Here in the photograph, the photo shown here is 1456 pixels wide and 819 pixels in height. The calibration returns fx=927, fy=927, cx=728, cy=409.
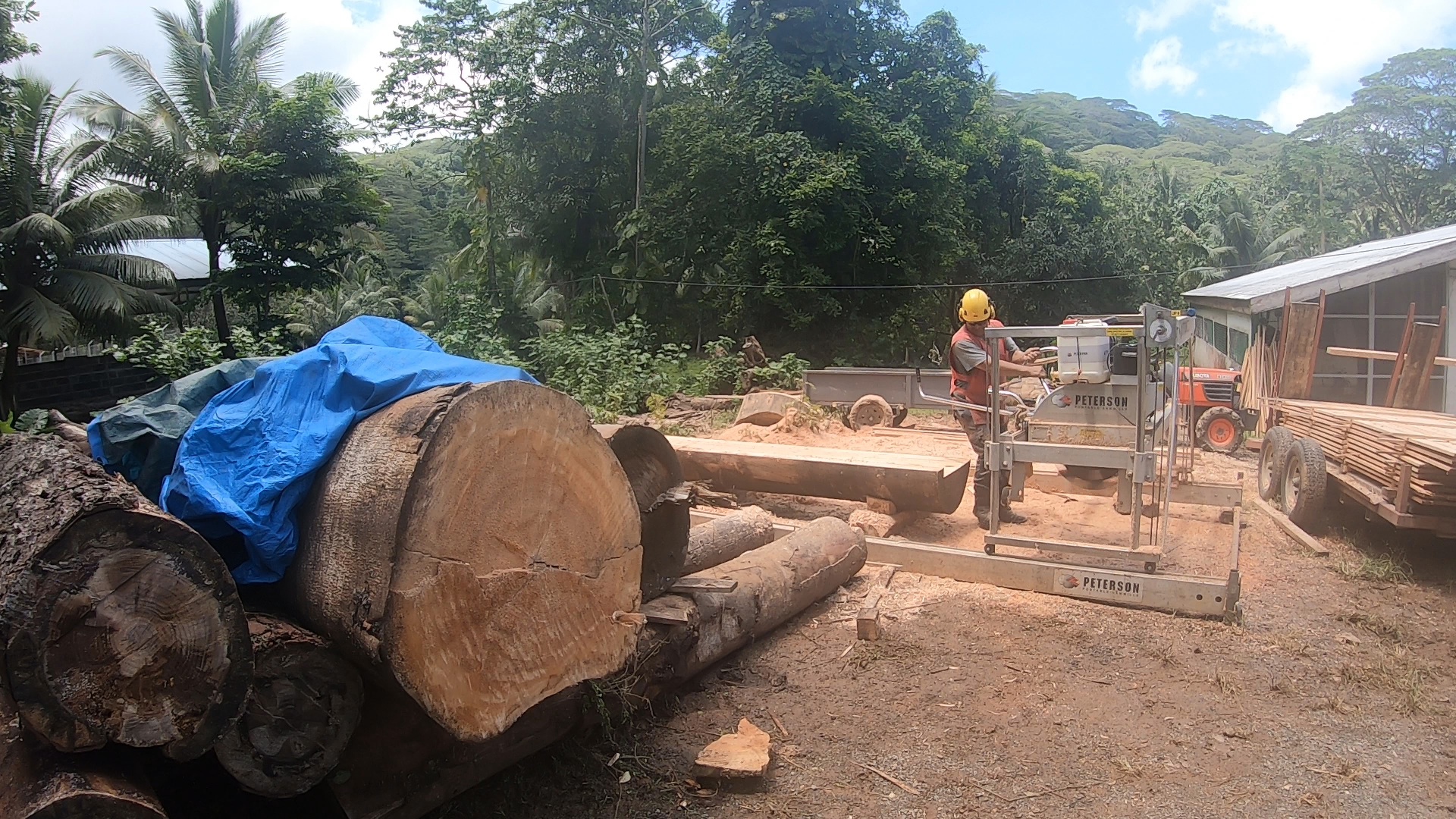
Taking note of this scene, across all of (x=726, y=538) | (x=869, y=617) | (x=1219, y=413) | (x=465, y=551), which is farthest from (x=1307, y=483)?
(x=465, y=551)

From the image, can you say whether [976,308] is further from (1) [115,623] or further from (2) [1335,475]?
(1) [115,623]

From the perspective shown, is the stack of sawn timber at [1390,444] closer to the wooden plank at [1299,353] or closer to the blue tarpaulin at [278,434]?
the wooden plank at [1299,353]

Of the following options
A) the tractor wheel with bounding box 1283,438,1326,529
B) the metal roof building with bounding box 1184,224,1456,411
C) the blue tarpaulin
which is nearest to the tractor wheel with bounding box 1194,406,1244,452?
the metal roof building with bounding box 1184,224,1456,411

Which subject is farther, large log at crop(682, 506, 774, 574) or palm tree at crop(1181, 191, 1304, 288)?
palm tree at crop(1181, 191, 1304, 288)

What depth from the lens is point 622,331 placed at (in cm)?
1794

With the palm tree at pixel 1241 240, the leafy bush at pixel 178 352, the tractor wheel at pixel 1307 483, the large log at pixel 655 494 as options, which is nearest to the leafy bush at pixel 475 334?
the leafy bush at pixel 178 352

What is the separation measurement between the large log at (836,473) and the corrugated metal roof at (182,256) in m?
17.7

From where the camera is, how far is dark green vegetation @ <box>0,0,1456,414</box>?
63.7 ft

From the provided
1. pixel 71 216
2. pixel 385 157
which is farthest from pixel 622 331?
pixel 385 157

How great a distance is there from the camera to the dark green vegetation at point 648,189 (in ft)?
63.7

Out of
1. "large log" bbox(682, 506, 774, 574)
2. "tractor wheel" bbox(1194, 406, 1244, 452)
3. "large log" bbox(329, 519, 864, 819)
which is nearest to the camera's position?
"large log" bbox(329, 519, 864, 819)

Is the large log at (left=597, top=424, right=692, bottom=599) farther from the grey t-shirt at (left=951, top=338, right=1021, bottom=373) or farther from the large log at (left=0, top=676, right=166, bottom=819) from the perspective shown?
the grey t-shirt at (left=951, top=338, right=1021, bottom=373)

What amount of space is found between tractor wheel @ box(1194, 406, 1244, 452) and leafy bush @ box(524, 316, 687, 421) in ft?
26.1

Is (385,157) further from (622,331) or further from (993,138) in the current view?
(622,331)
